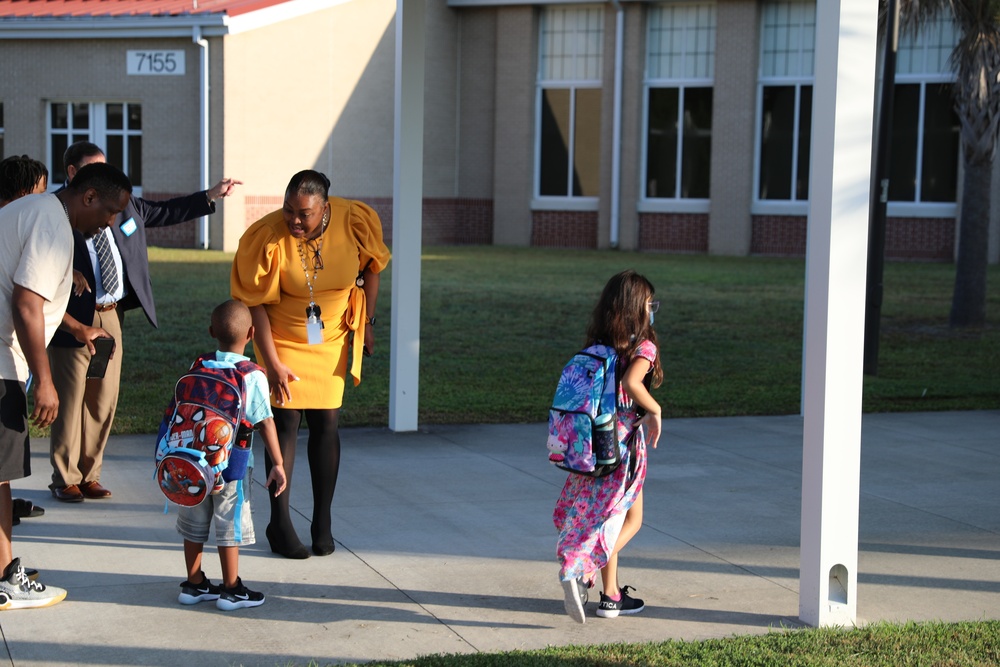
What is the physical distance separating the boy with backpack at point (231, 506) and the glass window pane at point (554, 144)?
29011mm

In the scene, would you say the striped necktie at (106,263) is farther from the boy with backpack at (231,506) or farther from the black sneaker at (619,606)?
the black sneaker at (619,606)

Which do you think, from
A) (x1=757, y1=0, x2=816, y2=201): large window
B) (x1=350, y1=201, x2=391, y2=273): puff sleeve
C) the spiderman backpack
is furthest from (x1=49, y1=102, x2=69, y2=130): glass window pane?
the spiderman backpack

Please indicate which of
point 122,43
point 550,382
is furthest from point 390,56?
point 550,382

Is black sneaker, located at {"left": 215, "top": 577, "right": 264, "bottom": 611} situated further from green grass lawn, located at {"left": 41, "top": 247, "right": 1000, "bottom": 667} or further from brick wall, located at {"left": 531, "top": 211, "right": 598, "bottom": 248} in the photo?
brick wall, located at {"left": 531, "top": 211, "right": 598, "bottom": 248}

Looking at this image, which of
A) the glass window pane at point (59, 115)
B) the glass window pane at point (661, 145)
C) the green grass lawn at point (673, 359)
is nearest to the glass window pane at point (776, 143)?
the glass window pane at point (661, 145)

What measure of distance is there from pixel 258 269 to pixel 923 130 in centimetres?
2781

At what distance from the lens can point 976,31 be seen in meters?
16.4

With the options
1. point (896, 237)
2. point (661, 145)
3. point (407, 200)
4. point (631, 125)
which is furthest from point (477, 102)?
point (407, 200)

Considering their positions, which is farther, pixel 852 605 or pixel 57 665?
pixel 852 605

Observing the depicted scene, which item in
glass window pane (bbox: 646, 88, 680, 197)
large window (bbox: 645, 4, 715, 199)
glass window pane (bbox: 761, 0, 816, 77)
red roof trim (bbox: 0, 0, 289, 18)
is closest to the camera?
red roof trim (bbox: 0, 0, 289, 18)

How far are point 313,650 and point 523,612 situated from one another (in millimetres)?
942

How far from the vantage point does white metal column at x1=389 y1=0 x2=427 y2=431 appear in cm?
875

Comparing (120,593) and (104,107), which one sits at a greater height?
(104,107)

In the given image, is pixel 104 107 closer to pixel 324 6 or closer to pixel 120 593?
pixel 324 6
